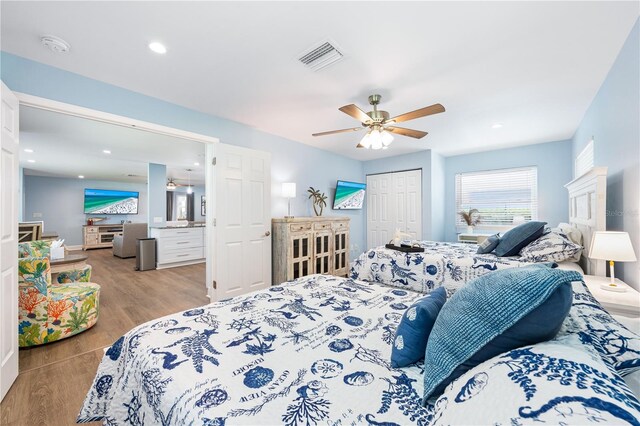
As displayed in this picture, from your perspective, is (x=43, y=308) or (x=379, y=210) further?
(x=379, y=210)

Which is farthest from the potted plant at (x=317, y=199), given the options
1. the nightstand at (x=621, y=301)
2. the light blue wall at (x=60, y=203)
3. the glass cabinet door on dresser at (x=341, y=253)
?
the light blue wall at (x=60, y=203)

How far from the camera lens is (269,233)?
3.97 metres

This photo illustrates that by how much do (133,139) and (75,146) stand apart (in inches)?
57.7

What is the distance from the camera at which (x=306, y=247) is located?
4.18 metres

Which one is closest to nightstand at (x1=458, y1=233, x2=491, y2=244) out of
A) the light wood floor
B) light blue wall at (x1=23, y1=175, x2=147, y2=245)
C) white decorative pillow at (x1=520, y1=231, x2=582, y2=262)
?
white decorative pillow at (x1=520, y1=231, x2=582, y2=262)

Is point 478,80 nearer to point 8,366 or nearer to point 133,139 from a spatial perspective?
point 8,366

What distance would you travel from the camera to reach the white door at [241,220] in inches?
134

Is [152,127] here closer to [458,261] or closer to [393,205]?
[458,261]

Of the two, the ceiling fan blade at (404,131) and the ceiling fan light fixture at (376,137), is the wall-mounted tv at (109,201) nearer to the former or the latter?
the ceiling fan light fixture at (376,137)

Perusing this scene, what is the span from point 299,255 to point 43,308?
9.13 ft

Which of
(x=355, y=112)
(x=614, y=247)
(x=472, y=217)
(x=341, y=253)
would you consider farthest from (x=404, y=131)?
(x=472, y=217)

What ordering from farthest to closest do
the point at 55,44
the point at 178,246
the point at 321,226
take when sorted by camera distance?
the point at 178,246 → the point at 321,226 → the point at 55,44

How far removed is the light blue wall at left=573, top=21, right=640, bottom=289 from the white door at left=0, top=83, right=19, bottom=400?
426 cm

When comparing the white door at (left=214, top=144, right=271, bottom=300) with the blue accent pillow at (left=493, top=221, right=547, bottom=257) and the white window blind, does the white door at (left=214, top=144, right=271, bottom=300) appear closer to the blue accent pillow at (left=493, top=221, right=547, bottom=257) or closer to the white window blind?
the blue accent pillow at (left=493, top=221, right=547, bottom=257)
